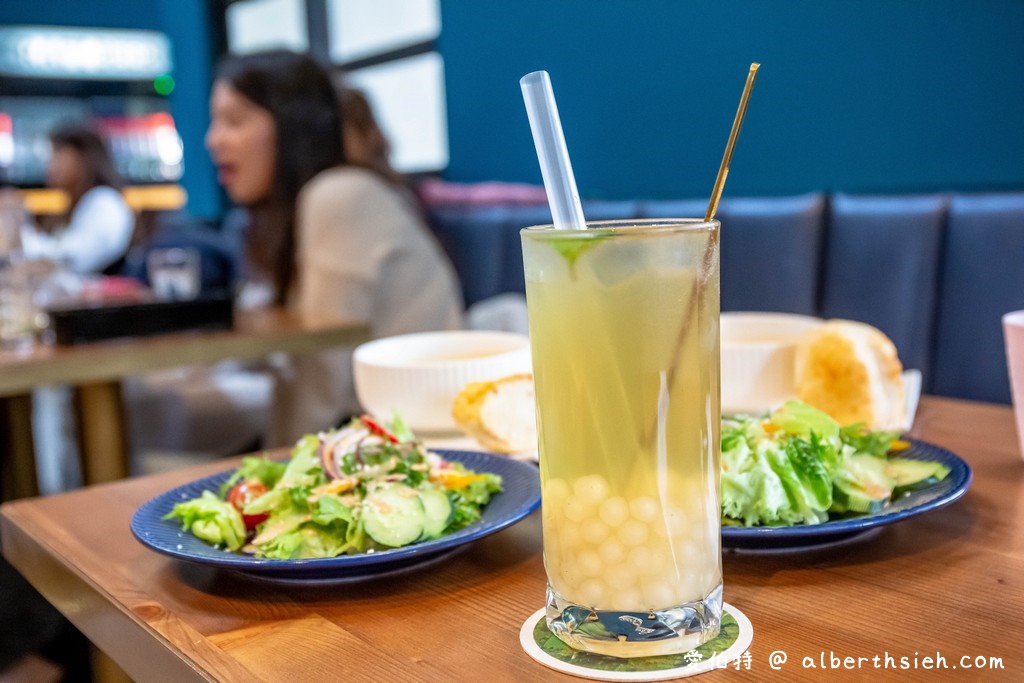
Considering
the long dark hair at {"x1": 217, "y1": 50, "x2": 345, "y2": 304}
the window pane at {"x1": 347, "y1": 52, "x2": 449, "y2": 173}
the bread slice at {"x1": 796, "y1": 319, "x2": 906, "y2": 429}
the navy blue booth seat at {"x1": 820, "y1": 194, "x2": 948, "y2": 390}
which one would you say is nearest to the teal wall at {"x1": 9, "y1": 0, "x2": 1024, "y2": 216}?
the navy blue booth seat at {"x1": 820, "y1": 194, "x2": 948, "y2": 390}

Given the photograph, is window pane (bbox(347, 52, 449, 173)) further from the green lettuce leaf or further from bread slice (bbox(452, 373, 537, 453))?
the green lettuce leaf

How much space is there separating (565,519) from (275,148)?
2.38 m

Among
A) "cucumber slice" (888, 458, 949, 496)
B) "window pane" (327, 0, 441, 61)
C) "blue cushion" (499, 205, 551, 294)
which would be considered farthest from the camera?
"window pane" (327, 0, 441, 61)

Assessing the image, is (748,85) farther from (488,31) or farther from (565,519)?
(488,31)

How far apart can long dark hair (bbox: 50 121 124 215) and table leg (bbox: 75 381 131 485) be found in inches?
155

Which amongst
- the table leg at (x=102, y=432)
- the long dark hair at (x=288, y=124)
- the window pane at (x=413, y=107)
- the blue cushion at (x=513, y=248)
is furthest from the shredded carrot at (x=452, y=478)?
the window pane at (x=413, y=107)

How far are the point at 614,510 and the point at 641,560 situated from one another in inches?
1.2

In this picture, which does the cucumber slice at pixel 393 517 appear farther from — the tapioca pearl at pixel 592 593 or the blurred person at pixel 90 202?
the blurred person at pixel 90 202

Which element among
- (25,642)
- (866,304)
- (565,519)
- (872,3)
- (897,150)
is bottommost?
(25,642)

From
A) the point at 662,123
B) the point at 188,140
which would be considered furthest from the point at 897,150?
→ the point at 188,140

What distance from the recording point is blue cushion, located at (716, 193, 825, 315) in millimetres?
2172

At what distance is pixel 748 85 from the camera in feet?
1.75

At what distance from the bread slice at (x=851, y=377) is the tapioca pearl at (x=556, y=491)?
1.51ft

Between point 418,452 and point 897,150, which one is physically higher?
point 897,150
